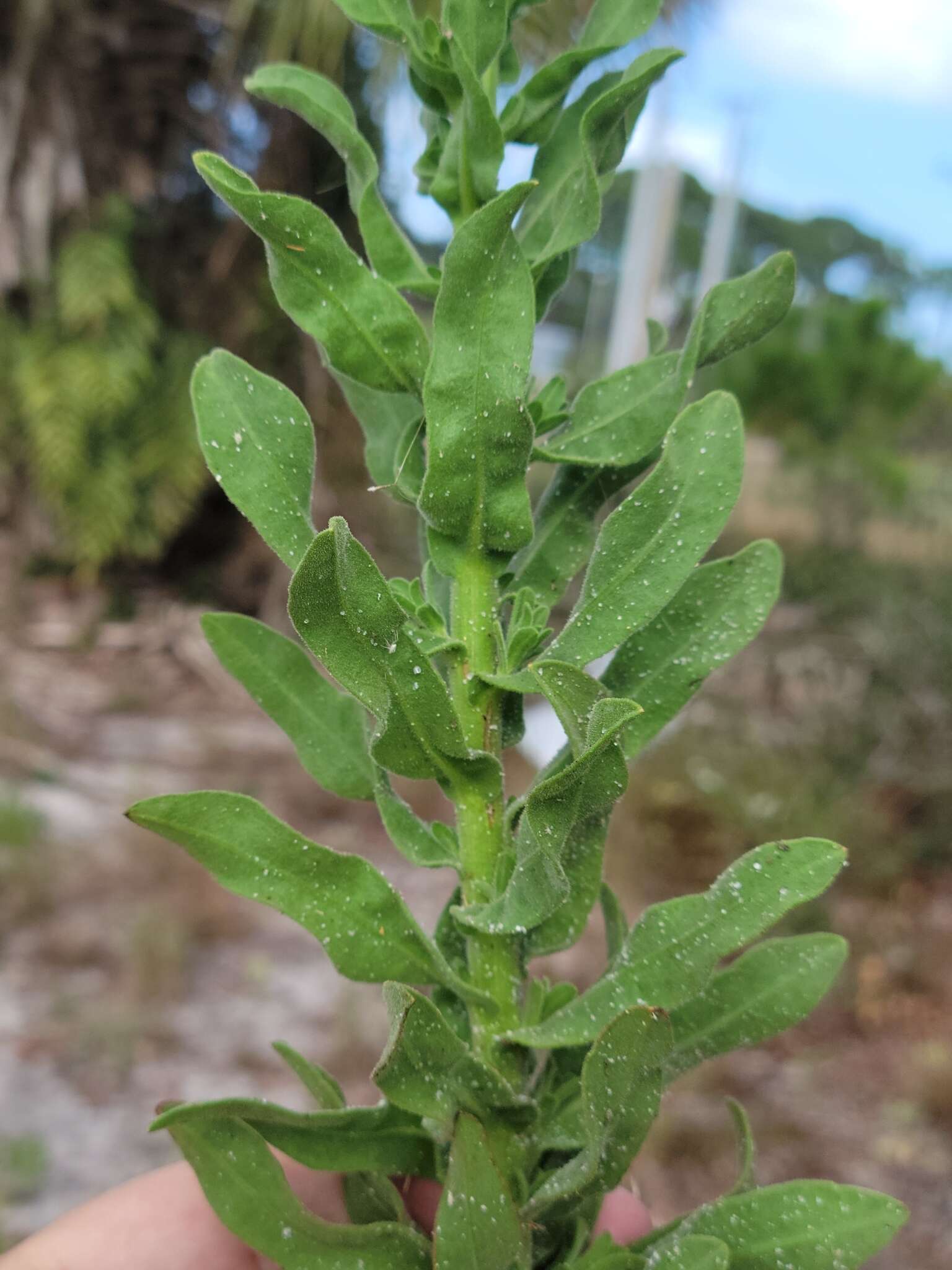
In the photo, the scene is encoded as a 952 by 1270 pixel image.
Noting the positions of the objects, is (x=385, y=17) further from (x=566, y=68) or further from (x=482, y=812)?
(x=482, y=812)

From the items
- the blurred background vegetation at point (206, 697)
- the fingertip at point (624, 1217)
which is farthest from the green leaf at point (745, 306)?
the blurred background vegetation at point (206, 697)

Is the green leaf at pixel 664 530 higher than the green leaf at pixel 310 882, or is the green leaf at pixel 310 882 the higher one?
the green leaf at pixel 664 530

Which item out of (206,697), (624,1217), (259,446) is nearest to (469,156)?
(259,446)

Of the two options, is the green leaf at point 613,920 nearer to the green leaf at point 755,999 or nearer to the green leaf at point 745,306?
the green leaf at point 755,999

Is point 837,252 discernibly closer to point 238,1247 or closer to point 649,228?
point 649,228

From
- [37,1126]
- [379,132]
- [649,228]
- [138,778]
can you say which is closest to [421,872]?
[138,778]

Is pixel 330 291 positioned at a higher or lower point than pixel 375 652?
higher
